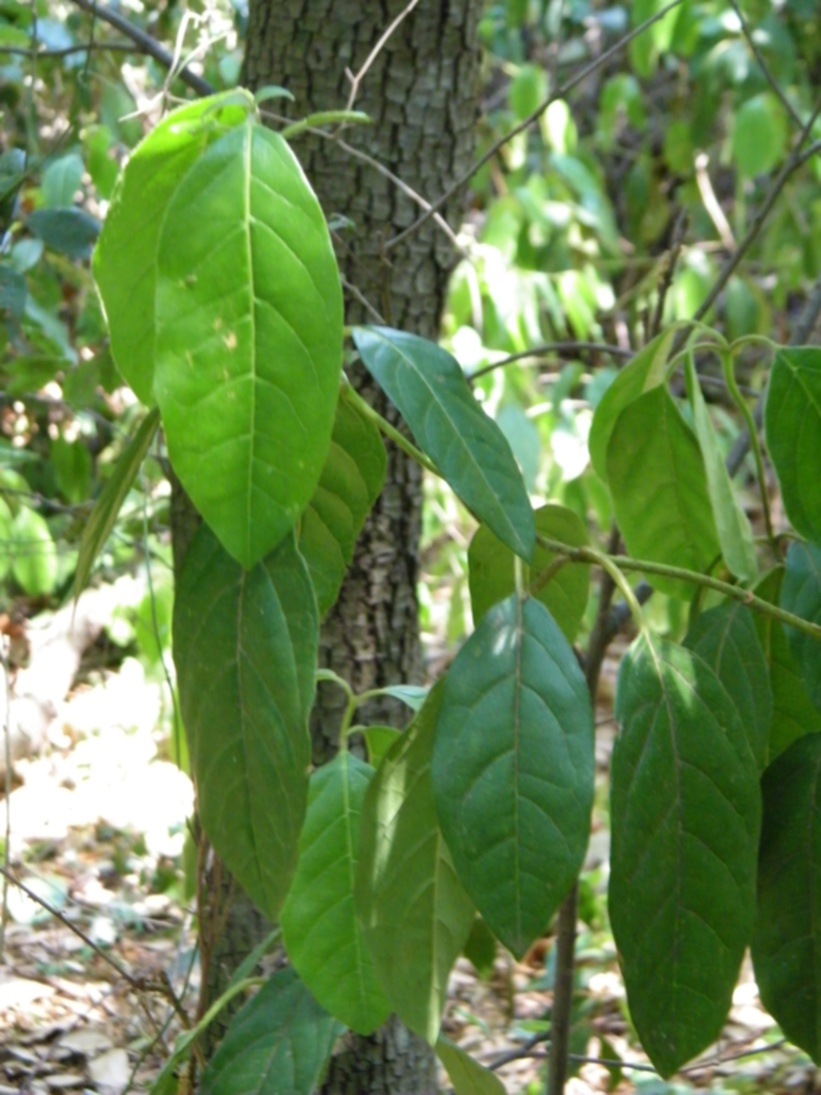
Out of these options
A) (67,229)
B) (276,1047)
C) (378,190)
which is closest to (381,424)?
(276,1047)

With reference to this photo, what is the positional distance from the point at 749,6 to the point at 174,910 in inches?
104

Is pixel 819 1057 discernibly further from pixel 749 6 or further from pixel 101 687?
pixel 749 6

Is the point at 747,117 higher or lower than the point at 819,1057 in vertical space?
higher

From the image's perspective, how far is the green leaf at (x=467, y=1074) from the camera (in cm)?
91

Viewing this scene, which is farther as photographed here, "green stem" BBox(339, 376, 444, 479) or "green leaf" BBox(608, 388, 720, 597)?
"green leaf" BBox(608, 388, 720, 597)

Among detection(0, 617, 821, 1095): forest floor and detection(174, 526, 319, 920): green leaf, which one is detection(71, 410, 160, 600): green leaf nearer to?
detection(174, 526, 319, 920): green leaf

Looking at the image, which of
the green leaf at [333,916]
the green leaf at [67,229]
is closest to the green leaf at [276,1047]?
the green leaf at [333,916]

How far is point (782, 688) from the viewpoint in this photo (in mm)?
848

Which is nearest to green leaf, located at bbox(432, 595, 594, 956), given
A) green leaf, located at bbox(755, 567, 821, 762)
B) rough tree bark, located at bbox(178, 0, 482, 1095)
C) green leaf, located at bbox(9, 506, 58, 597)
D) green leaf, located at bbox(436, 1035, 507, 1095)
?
green leaf, located at bbox(755, 567, 821, 762)

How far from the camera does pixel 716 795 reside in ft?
2.04

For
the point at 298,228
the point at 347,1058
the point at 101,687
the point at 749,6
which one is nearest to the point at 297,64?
the point at 298,228

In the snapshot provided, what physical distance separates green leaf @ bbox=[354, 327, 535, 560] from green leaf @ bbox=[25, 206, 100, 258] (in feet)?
2.67

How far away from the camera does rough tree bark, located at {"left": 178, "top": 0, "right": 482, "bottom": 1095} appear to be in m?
1.22

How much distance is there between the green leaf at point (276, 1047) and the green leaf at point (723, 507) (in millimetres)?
400
